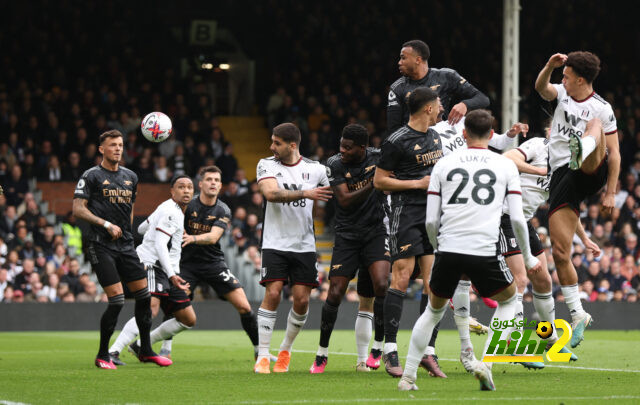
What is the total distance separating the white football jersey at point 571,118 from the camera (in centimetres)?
894

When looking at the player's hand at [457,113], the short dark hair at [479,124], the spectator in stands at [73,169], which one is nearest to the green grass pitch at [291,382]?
the short dark hair at [479,124]

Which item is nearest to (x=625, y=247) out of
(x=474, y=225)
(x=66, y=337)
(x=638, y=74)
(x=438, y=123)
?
(x=638, y=74)

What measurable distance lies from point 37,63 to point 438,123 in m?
17.4

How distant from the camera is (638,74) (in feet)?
95.0

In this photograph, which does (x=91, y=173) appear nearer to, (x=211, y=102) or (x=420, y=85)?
(x=420, y=85)

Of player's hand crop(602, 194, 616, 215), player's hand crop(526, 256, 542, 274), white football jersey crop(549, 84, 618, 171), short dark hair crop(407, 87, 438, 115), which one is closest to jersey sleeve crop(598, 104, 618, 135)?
white football jersey crop(549, 84, 618, 171)

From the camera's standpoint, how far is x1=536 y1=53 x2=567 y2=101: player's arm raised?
8.65m

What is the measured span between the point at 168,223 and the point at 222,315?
9.24m

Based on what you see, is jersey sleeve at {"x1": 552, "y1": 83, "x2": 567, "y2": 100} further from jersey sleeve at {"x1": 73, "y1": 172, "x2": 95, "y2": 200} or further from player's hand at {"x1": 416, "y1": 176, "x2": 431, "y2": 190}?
jersey sleeve at {"x1": 73, "y1": 172, "x2": 95, "y2": 200}

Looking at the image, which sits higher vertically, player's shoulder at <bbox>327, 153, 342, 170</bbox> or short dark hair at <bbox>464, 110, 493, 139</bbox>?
short dark hair at <bbox>464, 110, 493, 139</bbox>

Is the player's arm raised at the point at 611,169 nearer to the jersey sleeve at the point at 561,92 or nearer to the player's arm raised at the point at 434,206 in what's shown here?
the jersey sleeve at the point at 561,92

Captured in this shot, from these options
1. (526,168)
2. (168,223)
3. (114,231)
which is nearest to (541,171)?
(526,168)

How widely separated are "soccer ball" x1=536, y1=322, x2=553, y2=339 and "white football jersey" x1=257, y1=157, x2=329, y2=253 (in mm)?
2251

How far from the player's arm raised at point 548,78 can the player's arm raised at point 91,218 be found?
4307 mm
